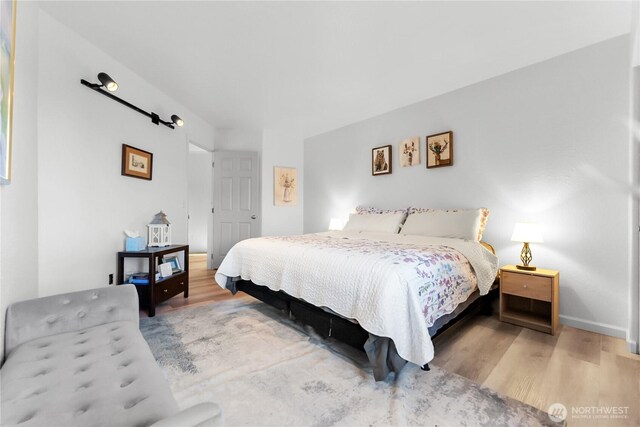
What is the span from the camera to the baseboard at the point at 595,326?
2092 millimetres

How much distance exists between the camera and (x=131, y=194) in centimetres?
283

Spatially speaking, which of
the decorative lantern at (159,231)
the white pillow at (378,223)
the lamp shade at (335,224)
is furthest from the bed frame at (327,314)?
the lamp shade at (335,224)

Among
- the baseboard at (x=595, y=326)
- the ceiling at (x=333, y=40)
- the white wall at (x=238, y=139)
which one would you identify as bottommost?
the baseboard at (x=595, y=326)

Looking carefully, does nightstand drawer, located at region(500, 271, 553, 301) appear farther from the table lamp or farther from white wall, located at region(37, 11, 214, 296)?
white wall, located at region(37, 11, 214, 296)

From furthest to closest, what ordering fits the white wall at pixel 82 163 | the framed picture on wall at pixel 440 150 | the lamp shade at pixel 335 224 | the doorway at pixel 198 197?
the doorway at pixel 198 197, the lamp shade at pixel 335 224, the framed picture on wall at pixel 440 150, the white wall at pixel 82 163

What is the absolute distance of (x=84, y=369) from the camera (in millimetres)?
1019

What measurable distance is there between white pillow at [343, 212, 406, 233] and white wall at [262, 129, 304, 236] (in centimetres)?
167

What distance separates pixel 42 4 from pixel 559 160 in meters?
4.49

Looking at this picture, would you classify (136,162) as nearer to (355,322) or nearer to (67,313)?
(67,313)

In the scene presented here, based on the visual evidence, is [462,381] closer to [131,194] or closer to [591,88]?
[591,88]

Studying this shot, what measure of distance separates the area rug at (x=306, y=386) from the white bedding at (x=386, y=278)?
249 millimetres

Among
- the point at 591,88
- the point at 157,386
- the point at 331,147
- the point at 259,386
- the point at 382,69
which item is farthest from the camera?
the point at 331,147

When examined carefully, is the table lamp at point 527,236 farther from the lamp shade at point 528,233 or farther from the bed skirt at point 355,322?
the bed skirt at point 355,322

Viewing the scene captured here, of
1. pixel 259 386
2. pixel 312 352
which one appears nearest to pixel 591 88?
pixel 312 352
